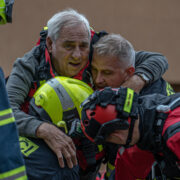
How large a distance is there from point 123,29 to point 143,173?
4707 millimetres

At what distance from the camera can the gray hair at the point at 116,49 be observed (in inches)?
120

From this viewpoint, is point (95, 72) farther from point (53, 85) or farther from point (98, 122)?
point (98, 122)

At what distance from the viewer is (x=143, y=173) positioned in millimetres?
2682

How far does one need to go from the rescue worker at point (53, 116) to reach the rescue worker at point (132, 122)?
0.51 meters

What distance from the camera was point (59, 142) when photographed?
9.05 feet

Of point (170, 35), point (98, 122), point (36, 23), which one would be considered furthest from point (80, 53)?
point (170, 35)

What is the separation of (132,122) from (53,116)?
80 centimetres

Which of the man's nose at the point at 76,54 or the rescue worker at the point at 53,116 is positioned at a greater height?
the man's nose at the point at 76,54

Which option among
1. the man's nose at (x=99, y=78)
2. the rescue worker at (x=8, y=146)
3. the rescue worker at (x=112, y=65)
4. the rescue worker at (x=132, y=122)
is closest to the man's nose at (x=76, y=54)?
the rescue worker at (x=112, y=65)

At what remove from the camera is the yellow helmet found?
Answer: 2799 mm

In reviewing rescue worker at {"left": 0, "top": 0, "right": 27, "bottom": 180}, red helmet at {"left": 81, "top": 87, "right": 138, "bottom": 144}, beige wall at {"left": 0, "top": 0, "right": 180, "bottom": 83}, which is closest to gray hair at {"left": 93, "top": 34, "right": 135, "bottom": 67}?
red helmet at {"left": 81, "top": 87, "right": 138, "bottom": 144}

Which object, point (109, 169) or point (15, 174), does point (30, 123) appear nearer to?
point (109, 169)

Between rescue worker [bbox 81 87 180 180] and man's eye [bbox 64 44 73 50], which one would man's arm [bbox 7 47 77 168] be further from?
rescue worker [bbox 81 87 180 180]

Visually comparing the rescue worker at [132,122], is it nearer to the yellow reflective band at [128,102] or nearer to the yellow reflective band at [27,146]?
the yellow reflective band at [128,102]
